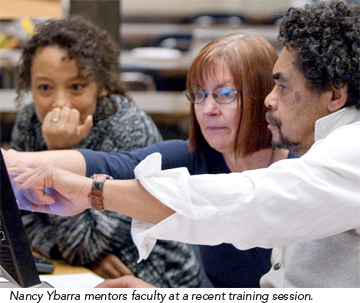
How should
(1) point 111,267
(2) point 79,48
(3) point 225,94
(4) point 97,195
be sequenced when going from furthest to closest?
(2) point 79,48
(1) point 111,267
(3) point 225,94
(4) point 97,195

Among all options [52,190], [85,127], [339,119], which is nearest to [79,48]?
[85,127]

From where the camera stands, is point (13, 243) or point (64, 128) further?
point (64, 128)

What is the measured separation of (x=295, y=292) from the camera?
2.06ft

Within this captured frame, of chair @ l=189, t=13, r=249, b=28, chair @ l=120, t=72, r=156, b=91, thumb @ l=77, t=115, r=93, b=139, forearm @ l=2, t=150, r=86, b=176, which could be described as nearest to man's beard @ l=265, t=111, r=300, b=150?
forearm @ l=2, t=150, r=86, b=176

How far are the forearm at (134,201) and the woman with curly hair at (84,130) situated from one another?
492 millimetres

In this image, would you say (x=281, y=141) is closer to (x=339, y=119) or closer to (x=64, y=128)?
(x=339, y=119)

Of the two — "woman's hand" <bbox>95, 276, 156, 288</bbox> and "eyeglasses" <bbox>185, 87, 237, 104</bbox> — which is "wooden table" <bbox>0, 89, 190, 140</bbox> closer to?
"eyeglasses" <bbox>185, 87, 237, 104</bbox>

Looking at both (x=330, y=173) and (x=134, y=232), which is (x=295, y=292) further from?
(x=134, y=232)

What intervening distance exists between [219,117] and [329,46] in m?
0.34

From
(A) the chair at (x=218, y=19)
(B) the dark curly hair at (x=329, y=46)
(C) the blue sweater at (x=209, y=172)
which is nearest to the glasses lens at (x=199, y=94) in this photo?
(C) the blue sweater at (x=209, y=172)

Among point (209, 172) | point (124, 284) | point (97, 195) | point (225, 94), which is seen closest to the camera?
point (97, 195)

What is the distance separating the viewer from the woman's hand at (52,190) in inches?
A: 34.1

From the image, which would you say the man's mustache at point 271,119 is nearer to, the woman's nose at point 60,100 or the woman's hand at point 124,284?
the woman's hand at point 124,284

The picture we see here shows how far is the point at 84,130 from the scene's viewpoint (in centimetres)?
141
